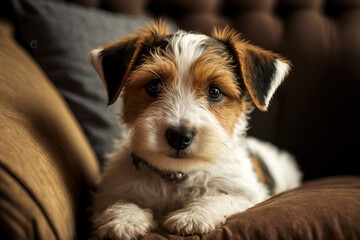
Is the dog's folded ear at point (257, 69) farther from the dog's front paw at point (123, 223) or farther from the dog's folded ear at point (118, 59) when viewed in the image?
the dog's front paw at point (123, 223)

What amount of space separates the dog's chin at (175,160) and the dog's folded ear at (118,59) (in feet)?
1.35

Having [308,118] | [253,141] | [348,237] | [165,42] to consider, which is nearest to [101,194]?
[165,42]

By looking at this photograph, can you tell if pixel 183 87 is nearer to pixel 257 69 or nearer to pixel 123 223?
pixel 257 69

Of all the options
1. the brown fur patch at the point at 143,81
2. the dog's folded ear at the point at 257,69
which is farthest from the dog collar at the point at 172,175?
the dog's folded ear at the point at 257,69

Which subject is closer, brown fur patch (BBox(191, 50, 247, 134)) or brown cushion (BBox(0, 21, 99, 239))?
brown cushion (BBox(0, 21, 99, 239))

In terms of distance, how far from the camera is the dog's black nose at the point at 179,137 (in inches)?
63.0

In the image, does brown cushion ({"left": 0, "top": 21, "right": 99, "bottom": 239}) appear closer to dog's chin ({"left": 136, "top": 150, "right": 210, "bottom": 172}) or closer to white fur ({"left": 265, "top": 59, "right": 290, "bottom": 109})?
dog's chin ({"left": 136, "top": 150, "right": 210, "bottom": 172})

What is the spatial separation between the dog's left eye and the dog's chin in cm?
38

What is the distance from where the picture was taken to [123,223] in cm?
154

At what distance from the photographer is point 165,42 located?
6.34ft

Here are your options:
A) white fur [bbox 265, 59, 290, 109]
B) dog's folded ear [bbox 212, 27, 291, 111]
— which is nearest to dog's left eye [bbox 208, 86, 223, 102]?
dog's folded ear [bbox 212, 27, 291, 111]

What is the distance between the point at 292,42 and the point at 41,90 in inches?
87.5

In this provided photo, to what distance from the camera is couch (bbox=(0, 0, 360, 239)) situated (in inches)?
55.5

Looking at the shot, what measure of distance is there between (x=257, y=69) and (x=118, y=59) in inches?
32.0
